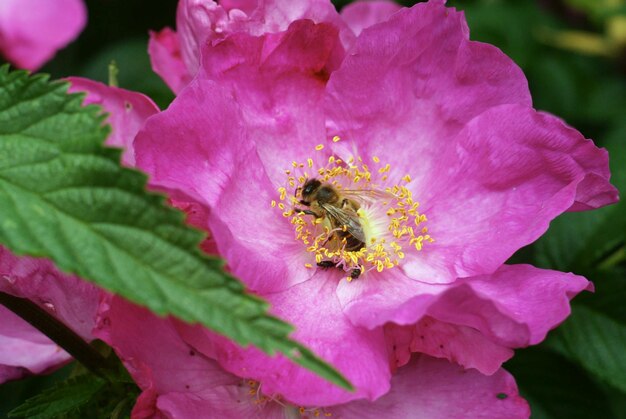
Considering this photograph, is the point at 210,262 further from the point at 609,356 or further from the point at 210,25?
the point at 609,356

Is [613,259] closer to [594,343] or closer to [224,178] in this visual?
[594,343]

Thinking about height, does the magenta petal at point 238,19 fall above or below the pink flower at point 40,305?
above

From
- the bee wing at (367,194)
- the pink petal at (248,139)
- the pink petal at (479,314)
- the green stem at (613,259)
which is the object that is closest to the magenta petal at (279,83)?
the pink petal at (248,139)

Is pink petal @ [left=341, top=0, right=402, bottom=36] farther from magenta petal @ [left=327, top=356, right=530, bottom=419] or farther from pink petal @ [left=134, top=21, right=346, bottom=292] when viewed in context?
magenta petal @ [left=327, top=356, right=530, bottom=419]

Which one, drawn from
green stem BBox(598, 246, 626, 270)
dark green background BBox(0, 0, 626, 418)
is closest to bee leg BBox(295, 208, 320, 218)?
dark green background BBox(0, 0, 626, 418)

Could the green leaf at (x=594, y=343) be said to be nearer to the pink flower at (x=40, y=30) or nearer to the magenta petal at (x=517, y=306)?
the magenta petal at (x=517, y=306)
